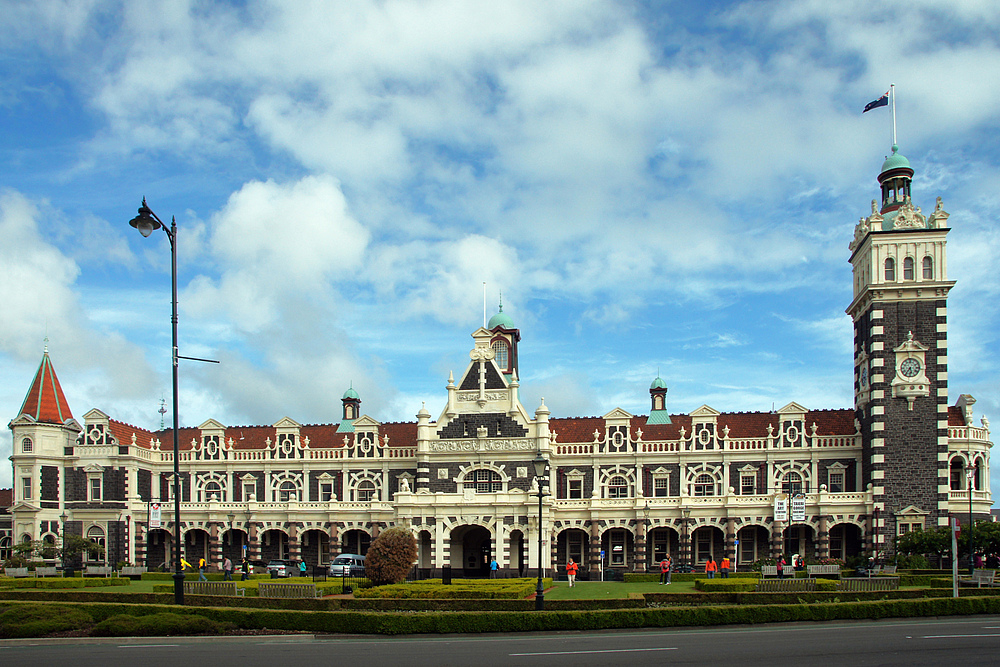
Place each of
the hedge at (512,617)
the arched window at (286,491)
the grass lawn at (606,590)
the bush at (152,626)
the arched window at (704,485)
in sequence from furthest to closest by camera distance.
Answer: the arched window at (286,491) < the arched window at (704,485) < the grass lawn at (606,590) < the hedge at (512,617) < the bush at (152,626)

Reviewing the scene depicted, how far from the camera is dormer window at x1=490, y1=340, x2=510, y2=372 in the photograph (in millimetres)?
75312

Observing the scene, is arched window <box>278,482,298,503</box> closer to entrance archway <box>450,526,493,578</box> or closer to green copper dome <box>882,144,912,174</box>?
entrance archway <box>450,526,493,578</box>

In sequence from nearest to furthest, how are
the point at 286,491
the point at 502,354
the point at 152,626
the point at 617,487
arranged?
the point at 152,626 < the point at 617,487 < the point at 286,491 < the point at 502,354

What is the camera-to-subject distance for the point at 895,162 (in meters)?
66.2

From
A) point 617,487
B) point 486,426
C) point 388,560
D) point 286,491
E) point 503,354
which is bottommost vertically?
point 388,560

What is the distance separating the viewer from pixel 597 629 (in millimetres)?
30375

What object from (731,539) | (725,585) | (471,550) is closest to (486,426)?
(471,550)

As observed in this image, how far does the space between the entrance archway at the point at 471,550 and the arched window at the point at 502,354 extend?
49.1 ft

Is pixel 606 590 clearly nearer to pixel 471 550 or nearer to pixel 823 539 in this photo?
pixel 471 550

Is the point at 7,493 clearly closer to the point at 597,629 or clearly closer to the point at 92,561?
the point at 92,561

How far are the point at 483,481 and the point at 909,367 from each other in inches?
1200

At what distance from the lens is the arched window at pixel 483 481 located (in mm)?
65125

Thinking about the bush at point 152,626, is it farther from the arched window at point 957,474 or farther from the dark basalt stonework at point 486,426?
the arched window at point 957,474

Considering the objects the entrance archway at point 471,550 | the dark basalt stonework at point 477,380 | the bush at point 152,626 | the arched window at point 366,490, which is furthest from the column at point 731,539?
the bush at point 152,626
